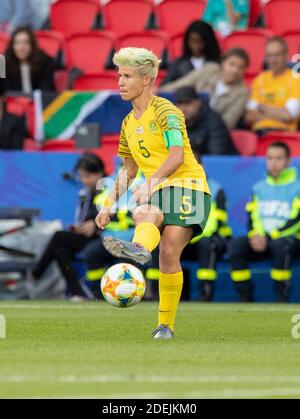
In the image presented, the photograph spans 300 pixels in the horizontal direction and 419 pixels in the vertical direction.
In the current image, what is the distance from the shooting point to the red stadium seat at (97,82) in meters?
17.1

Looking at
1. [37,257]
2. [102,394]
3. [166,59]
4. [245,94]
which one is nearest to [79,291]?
[37,257]

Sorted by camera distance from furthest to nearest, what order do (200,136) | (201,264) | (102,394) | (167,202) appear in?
(200,136), (201,264), (167,202), (102,394)

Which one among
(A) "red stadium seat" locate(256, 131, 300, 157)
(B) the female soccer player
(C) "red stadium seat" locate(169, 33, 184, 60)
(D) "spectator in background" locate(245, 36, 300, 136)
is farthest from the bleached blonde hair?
(C) "red stadium seat" locate(169, 33, 184, 60)

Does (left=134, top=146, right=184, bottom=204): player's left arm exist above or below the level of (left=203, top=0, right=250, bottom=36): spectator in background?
below

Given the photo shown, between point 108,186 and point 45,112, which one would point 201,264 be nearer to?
point 108,186

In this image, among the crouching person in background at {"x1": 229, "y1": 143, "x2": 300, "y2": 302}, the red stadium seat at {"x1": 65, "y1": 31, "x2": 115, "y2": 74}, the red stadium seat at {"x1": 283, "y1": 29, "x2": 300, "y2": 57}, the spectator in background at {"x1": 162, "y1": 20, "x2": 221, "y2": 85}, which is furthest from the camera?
the red stadium seat at {"x1": 65, "y1": 31, "x2": 115, "y2": 74}

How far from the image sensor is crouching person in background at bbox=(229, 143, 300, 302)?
13883 mm

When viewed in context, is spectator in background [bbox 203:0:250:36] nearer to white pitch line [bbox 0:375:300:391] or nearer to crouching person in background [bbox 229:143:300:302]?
crouching person in background [bbox 229:143:300:302]

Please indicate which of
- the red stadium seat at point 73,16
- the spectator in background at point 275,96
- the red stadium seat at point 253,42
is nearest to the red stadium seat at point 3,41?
the red stadium seat at point 73,16

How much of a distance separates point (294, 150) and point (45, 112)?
306cm

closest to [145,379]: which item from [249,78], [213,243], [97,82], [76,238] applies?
[213,243]

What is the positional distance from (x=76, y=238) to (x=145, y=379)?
7569 millimetres

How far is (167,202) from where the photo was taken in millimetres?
9375

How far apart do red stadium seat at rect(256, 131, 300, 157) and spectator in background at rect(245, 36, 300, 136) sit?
0.19 metres
